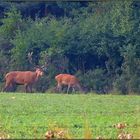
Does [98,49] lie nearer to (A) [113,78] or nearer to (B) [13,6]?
(A) [113,78]

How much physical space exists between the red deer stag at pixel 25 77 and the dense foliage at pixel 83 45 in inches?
23.8

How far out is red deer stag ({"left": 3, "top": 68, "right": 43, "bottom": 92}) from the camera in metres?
29.5

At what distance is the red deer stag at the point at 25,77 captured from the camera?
2948cm

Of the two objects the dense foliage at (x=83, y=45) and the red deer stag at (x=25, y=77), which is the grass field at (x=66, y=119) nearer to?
the red deer stag at (x=25, y=77)

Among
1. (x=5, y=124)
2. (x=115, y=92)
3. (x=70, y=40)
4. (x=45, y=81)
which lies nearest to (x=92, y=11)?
(x=70, y=40)

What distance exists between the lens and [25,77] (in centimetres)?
2958

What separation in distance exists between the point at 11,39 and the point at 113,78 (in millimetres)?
4932

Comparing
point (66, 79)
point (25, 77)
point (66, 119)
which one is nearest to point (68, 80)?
point (66, 79)

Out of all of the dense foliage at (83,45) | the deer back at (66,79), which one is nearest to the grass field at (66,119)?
the deer back at (66,79)

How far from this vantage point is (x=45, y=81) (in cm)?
3055

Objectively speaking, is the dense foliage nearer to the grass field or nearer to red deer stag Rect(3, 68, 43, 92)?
red deer stag Rect(3, 68, 43, 92)

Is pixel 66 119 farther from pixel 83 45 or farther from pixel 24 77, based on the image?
pixel 83 45

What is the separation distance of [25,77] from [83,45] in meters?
3.11

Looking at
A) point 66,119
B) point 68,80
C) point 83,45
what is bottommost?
point 68,80
